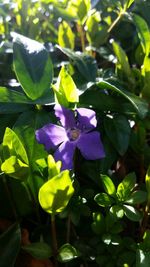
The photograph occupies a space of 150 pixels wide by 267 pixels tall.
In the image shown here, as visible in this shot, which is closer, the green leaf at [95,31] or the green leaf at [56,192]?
the green leaf at [56,192]

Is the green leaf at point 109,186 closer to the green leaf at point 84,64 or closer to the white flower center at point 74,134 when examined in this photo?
the white flower center at point 74,134

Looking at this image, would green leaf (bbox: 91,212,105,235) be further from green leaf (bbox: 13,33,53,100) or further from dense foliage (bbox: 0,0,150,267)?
green leaf (bbox: 13,33,53,100)

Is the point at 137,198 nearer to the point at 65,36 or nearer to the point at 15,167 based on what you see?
the point at 15,167

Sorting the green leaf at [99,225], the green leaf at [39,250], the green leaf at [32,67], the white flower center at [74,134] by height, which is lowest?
the green leaf at [39,250]

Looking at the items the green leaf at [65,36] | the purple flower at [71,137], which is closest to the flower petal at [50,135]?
the purple flower at [71,137]

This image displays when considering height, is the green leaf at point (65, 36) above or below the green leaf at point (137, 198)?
above

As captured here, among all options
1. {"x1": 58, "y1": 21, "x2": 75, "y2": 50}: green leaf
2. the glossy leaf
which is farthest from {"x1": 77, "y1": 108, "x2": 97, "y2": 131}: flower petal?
{"x1": 58, "y1": 21, "x2": 75, "y2": 50}: green leaf

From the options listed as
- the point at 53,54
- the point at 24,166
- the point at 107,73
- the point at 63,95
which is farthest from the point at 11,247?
the point at 53,54
